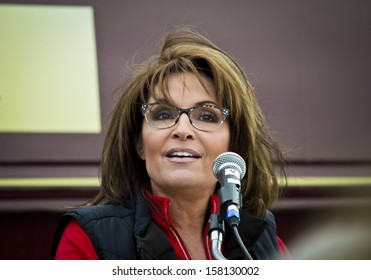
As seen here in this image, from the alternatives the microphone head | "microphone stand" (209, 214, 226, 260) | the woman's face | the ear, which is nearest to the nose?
the woman's face

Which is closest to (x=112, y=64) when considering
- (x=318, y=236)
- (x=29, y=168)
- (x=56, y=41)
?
(x=56, y=41)

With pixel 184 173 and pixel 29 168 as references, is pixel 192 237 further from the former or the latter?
pixel 29 168

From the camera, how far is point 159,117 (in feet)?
5.85

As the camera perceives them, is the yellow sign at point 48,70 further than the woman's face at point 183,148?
Yes

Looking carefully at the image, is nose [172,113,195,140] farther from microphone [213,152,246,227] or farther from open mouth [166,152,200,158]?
microphone [213,152,246,227]

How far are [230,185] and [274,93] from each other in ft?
2.97

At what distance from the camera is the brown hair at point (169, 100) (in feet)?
5.92

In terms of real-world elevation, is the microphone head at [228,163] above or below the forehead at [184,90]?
below

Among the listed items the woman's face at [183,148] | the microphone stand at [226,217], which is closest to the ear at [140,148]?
the woman's face at [183,148]

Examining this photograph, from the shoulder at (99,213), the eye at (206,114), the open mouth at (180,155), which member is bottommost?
the shoulder at (99,213)

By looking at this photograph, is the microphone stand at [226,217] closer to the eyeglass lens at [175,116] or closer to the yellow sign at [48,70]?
the eyeglass lens at [175,116]

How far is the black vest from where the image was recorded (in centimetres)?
165

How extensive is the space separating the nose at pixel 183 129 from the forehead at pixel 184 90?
4 centimetres
